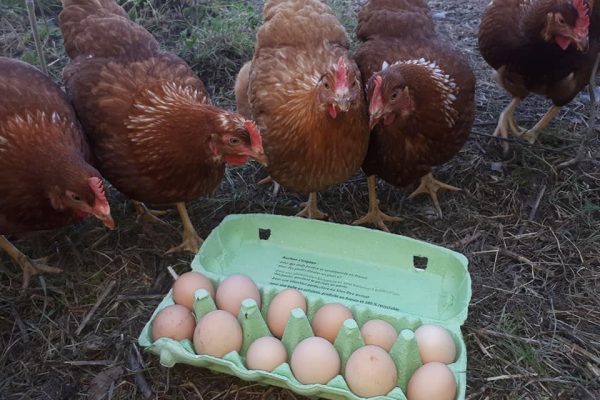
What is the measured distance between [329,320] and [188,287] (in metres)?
0.45

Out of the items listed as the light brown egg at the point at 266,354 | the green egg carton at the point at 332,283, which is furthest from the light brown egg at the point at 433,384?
the light brown egg at the point at 266,354

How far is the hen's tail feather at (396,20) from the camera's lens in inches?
85.9

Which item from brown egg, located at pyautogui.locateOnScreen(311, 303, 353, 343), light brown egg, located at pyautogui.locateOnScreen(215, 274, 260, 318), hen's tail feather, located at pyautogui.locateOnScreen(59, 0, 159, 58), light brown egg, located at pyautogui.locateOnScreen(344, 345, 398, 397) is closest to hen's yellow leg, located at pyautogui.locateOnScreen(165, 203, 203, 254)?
light brown egg, located at pyautogui.locateOnScreen(215, 274, 260, 318)

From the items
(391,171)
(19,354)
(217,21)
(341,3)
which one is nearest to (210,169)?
(391,171)

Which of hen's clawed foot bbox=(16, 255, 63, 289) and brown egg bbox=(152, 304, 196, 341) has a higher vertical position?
brown egg bbox=(152, 304, 196, 341)

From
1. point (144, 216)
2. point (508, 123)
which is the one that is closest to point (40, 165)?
point (144, 216)

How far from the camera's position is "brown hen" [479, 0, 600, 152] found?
7.15 ft

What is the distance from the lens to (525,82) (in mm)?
2496

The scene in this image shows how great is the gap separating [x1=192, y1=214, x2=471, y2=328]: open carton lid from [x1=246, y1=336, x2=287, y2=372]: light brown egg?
272 millimetres

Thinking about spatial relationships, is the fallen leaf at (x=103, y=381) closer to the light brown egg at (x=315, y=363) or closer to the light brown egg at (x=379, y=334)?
the light brown egg at (x=315, y=363)

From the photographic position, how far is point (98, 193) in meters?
1.61

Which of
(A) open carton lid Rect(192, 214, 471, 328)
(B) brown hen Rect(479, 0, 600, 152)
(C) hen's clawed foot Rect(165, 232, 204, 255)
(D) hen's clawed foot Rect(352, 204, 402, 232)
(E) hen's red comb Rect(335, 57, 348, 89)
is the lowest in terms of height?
(D) hen's clawed foot Rect(352, 204, 402, 232)

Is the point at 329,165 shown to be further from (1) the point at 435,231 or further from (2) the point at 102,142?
(2) the point at 102,142

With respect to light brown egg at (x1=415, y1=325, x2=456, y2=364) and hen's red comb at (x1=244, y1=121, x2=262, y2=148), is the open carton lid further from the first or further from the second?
hen's red comb at (x1=244, y1=121, x2=262, y2=148)
